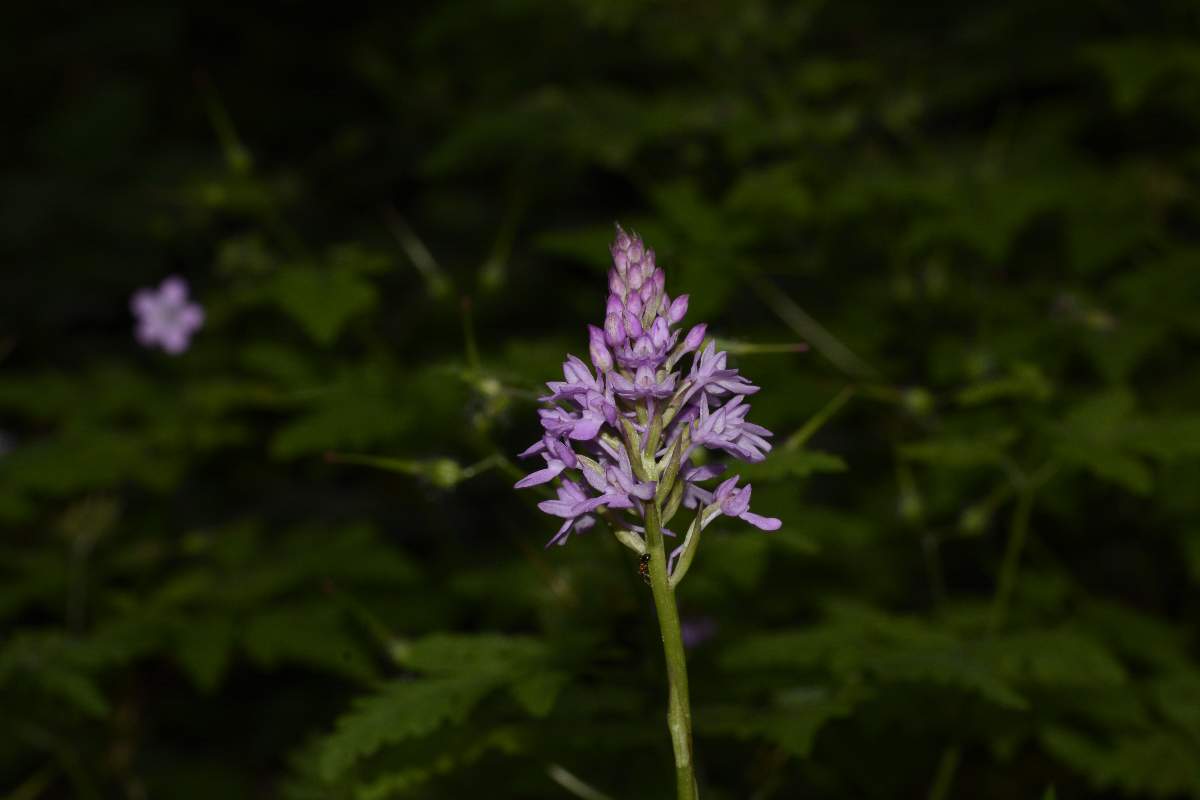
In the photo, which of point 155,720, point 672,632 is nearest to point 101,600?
point 155,720

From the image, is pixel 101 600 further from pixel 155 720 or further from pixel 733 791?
pixel 733 791

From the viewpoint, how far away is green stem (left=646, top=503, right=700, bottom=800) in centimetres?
176

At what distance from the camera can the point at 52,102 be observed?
10492 mm

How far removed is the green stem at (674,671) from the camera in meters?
1.76

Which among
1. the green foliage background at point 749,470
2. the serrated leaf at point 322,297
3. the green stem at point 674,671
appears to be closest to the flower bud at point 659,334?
the green stem at point 674,671

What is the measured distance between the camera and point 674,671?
1.76 m

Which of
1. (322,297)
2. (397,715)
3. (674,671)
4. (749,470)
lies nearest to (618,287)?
(674,671)

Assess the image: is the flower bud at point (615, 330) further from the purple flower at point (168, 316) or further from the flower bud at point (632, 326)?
the purple flower at point (168, 316)

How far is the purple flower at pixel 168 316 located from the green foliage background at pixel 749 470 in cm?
33

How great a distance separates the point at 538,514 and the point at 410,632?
40.6 inches

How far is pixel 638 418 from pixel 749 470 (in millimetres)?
799

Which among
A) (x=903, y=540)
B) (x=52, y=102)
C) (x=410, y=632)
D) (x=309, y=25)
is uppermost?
(x=309, y=25)

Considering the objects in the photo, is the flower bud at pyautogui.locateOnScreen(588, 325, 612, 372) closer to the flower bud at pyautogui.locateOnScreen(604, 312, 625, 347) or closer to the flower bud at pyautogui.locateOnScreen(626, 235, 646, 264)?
the flower bud at pyautogui.locateOnScreen(604, 312, 625, 347)

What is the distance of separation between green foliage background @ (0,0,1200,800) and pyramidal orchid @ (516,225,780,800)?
1.21 feet
